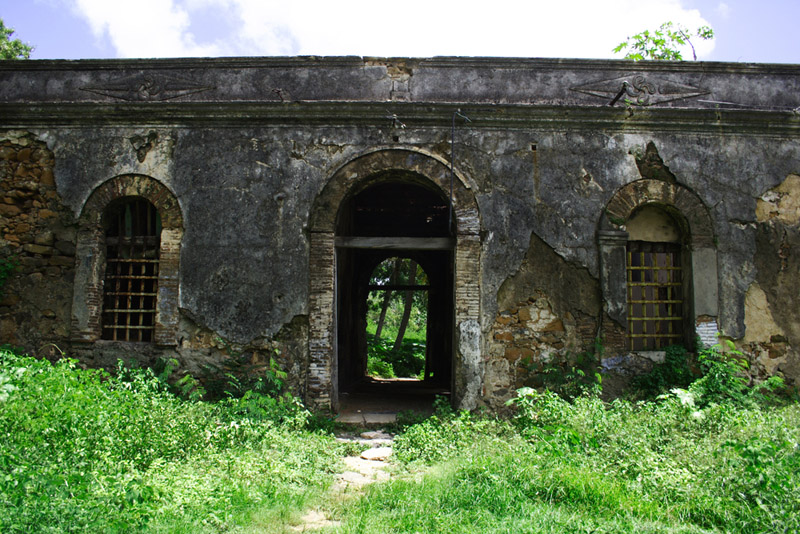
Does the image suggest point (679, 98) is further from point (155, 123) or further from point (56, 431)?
point (56, 431)

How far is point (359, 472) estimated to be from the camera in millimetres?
5398

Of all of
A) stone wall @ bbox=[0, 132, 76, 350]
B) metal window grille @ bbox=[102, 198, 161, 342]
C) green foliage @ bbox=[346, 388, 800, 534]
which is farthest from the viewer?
metal window grille @ bbox=[102, 198, 161, 342]

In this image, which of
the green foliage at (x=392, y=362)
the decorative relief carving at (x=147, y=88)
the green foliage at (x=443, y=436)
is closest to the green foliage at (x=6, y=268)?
the decorative relief carving at (x=147, y=88)

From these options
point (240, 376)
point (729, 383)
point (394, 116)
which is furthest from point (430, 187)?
point (729, 383)

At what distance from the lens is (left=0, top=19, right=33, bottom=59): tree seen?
15117 mm

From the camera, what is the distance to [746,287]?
291 inches

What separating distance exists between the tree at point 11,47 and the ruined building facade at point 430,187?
974cm

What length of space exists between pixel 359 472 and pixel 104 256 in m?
4.72

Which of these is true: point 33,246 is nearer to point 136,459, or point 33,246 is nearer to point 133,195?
point 133,195

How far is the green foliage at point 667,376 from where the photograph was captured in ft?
23.3

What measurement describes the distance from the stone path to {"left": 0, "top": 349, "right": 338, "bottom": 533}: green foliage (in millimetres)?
155

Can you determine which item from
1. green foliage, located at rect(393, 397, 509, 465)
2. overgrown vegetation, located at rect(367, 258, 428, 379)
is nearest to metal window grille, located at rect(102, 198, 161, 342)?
green foliage, located at rect(393, 397, 509, 465)

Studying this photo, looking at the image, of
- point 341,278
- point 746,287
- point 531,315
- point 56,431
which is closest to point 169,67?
point 341,278

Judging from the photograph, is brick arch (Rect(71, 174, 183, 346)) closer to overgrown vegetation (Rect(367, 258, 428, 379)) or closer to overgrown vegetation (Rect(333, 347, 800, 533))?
overgrown vegetation (Rect(333, 347, 800, 533))
